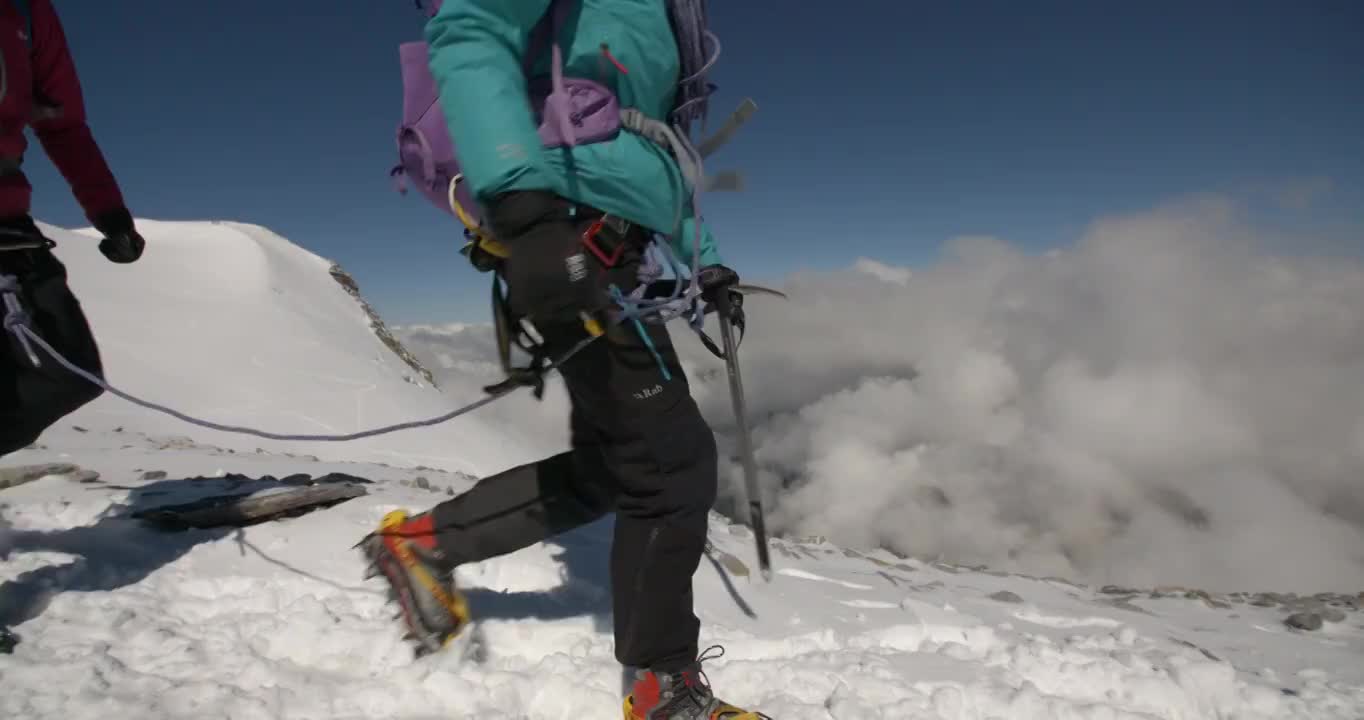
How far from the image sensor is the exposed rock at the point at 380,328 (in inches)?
922

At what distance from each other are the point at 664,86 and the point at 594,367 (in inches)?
→ 38.2

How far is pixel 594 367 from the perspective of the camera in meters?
2.04

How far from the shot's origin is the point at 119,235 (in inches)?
117

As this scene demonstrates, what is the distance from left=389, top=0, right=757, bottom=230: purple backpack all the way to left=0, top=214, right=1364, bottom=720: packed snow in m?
1.69

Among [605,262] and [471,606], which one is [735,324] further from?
[471,606]

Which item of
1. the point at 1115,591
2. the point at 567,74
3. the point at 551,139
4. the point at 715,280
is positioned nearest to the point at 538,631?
the point at 715,280

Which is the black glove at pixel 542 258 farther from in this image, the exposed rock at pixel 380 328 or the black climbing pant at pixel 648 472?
the exposed rock at pixel 380 328

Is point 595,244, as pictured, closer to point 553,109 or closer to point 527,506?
point 553,109

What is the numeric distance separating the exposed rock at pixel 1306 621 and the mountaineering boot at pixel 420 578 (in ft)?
16.4

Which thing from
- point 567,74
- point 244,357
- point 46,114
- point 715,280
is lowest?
point 244,357

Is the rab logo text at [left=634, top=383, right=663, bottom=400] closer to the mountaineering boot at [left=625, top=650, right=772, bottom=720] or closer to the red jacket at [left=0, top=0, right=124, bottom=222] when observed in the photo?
the mountaineering boot at [left=625, top=650, right=772, bottom=720]

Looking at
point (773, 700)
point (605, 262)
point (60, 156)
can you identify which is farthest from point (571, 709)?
point (60, 156)

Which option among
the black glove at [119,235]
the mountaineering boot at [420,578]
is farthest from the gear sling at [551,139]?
the black glove at [119,235]

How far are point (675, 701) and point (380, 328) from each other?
2514 centimetres
